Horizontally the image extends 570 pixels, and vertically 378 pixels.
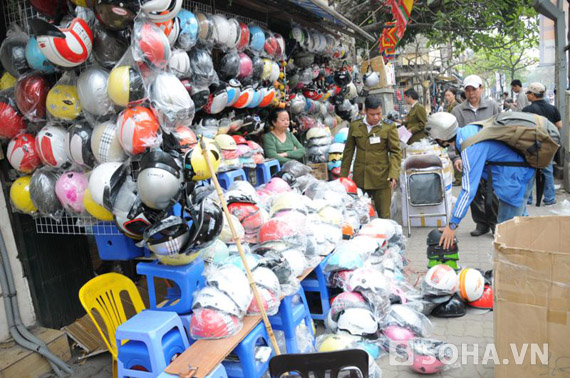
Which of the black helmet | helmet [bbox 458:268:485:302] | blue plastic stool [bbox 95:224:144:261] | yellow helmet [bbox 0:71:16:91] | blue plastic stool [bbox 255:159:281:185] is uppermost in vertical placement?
yellow helmet [bbox 0:71:16:91]

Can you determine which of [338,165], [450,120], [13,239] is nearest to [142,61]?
[13,239]

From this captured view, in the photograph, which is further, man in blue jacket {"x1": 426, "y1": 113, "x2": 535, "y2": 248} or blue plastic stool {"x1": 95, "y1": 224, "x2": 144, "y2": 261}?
man in blue jacket {"x1": 426, "y1": 113, "x2": 535, "y2": 248}

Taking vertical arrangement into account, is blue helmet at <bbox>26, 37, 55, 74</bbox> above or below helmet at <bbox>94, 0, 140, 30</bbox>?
below

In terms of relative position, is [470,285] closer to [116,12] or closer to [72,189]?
[72,189]

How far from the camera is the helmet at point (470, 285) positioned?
4.28 m

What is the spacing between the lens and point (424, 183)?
7254mm

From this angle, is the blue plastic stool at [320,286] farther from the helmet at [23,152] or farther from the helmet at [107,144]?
the helmet at [23,152]

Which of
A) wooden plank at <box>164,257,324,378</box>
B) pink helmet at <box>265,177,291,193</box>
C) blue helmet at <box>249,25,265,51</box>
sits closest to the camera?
wooden plank at <box>164,257,324,378</box>

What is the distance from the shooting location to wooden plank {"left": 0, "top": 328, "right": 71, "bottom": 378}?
11.5 feet

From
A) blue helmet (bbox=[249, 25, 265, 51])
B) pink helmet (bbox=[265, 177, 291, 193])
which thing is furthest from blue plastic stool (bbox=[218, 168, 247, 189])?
blue helmet (bbox=[249, 25, 265, 51])

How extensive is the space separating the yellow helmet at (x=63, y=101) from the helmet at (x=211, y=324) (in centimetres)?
169

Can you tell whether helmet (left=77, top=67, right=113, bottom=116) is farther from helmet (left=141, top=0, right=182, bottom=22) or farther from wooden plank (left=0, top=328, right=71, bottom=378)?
wooden plank (left=0, top=328, right=71, bottom=378)

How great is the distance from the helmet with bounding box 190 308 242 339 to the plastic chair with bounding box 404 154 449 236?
191 inches

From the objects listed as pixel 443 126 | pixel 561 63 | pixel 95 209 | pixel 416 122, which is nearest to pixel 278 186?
pixel 443 126
